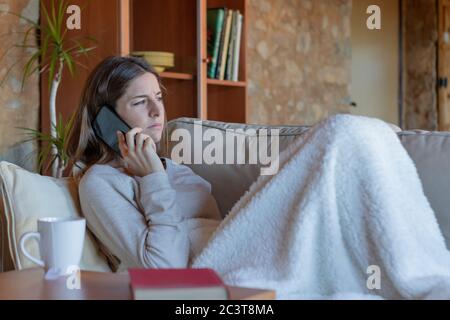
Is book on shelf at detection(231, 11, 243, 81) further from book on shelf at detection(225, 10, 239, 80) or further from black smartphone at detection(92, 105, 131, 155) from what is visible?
black smartphone at detection(92, 105, 131, 155)

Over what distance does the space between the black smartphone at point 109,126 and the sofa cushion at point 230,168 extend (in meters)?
0.24

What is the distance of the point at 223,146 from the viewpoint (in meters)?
1.85

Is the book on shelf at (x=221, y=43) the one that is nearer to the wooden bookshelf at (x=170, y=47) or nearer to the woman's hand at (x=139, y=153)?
the wooden bookshelf at (x=170, y=47)

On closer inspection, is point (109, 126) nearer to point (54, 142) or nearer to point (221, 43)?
point (54, 142)

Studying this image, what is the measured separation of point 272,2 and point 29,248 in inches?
126

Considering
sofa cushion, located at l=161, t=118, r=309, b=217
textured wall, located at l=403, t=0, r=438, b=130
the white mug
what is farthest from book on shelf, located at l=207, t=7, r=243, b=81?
textured wall, located at l=403, t=0, r=438, b=130

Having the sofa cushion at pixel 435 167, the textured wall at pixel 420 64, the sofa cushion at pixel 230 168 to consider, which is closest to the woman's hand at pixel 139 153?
the sofa cushion at pixel 230 168

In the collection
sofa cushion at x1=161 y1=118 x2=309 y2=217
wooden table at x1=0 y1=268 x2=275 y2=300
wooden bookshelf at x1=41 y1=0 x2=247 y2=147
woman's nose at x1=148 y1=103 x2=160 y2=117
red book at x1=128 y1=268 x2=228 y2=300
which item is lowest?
wooden table at x1=0 y1=268 x2=275 y2=300

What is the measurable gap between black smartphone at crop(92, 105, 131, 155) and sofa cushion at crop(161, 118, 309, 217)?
243 millimetres

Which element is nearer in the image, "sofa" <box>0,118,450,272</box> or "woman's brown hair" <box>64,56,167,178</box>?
"sofa" <box>0,118,450,272</box>

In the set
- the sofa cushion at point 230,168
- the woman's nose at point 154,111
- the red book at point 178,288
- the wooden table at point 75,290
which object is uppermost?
the woman's nose at point 154,111

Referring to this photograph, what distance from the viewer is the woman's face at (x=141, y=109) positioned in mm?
1658

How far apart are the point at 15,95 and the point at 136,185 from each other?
4.06ft

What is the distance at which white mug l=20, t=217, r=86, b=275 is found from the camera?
107cm
